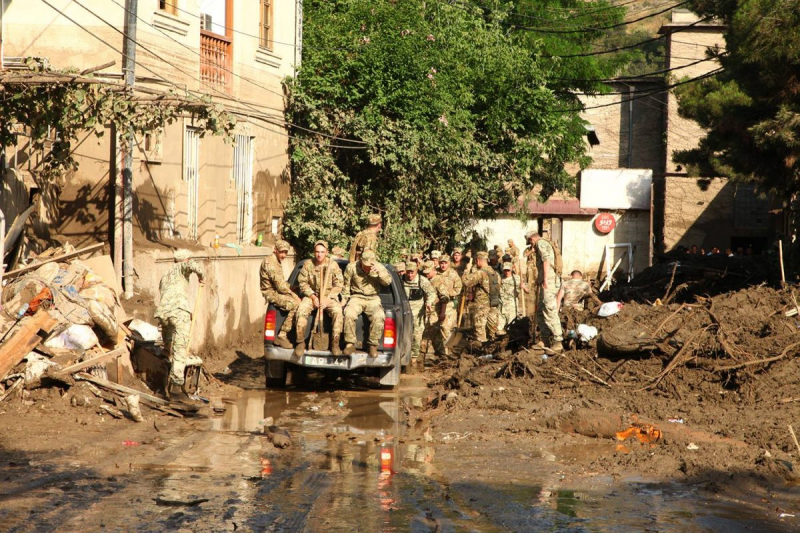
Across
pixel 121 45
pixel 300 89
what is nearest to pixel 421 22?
pixel 300 89

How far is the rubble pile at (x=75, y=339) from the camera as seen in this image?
387 inches

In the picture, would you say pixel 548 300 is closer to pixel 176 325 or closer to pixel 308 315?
pixel 308 315

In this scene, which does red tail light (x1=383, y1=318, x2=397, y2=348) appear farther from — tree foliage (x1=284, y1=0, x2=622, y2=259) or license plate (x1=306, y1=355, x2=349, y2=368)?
tree foliage (x1=284, y1=0, x2=622, y2=259)

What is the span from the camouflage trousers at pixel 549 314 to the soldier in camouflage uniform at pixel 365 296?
2469 millimetres

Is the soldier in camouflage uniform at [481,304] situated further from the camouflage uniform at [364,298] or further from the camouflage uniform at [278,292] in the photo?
the camouflage uniform at [278,292]

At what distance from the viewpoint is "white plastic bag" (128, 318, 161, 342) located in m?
11.9

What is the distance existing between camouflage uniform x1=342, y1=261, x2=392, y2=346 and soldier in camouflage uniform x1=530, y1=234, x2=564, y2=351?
250 centimetres

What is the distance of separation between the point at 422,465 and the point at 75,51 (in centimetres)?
→ 990

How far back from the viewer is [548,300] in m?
13.8

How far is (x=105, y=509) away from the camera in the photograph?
6.41 metres

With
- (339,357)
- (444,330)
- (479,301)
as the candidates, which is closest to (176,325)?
(339,357)

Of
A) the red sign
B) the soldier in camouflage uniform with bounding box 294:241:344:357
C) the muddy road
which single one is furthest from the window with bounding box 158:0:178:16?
the red sign

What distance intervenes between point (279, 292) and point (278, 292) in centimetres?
2

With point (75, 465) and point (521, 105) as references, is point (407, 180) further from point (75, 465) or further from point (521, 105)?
point (75, 465)
